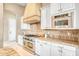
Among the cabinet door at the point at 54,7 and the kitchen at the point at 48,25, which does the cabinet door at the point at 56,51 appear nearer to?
the kitchen at the point at 48,25

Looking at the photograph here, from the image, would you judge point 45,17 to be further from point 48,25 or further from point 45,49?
point 45,49

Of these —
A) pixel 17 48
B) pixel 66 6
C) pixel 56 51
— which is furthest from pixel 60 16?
pixel 17 48

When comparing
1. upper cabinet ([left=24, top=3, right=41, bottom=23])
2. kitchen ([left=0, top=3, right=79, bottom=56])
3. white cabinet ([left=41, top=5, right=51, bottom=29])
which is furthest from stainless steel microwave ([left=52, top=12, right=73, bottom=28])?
upper cabinet ([left=24, top=3, right=41, bottom=23])

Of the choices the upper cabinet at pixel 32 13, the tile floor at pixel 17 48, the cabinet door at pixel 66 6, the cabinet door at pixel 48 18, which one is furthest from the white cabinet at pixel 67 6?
the tile floor at pixel 17 48

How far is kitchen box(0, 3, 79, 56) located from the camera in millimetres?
2059

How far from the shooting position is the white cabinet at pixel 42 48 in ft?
6.80

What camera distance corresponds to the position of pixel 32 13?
212cm

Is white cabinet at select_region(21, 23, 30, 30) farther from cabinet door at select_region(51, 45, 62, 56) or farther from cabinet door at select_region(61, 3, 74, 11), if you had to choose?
cabinet door at select_region(61, 3, 74, 11)

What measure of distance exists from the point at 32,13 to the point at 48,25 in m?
0.33

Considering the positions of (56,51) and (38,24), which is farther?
(38,24)

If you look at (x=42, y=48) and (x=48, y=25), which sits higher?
(x=48, y=25)

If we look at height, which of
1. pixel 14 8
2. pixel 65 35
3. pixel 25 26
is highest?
pixel 14 8

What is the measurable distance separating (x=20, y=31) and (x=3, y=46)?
1.15 ft

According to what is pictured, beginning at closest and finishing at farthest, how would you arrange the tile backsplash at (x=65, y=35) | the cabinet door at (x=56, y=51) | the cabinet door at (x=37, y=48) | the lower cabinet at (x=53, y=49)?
the lower cabinet at (x=53, y=49), the cabinet door at (x=56, y=51), the cabinet door at (x=37, y=48), the tile backsplash at (x=65, y=35)
